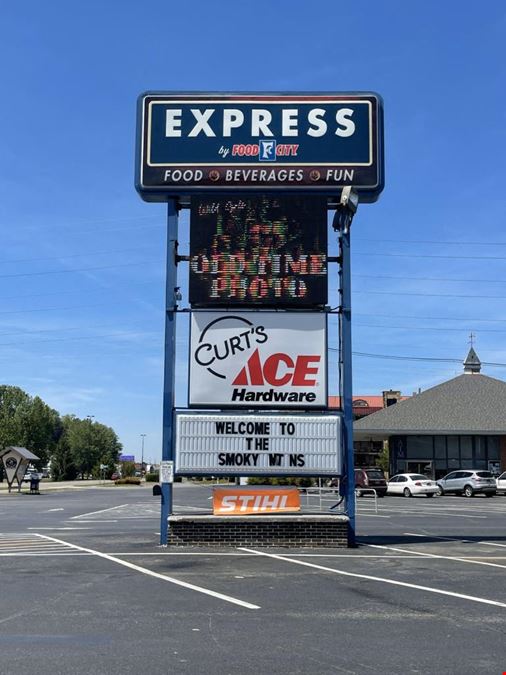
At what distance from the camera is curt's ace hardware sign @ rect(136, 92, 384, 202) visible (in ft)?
54.6

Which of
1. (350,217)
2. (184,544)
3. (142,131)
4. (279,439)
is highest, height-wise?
(142,131)

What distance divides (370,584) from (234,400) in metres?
5.93

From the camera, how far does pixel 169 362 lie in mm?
16016

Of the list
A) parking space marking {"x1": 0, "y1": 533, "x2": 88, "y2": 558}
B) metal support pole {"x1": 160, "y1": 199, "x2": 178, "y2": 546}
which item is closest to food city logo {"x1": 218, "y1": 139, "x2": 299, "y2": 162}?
metal support pole {"x1": 160, "y1": 199, "x2": 178, "y2": 546}

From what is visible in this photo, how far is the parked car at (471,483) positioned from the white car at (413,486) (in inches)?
39.7

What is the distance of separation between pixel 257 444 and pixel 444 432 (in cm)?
3738

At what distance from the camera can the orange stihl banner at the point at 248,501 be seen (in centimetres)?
1588

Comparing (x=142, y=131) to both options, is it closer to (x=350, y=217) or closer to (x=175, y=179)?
(x=175, y=179)

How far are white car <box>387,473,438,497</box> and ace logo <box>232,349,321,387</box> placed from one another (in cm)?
2986

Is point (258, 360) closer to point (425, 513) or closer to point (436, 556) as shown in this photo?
point (436, 556)

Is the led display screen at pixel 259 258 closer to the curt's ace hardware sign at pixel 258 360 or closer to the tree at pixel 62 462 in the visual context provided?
the curt's ace hardware sign at pixel 258 360

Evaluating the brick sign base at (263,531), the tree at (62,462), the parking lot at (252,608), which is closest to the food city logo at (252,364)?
the brick sign base at (263,531)

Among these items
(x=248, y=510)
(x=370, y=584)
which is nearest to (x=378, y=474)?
(x=248, y=510)

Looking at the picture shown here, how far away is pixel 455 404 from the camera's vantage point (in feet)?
177
